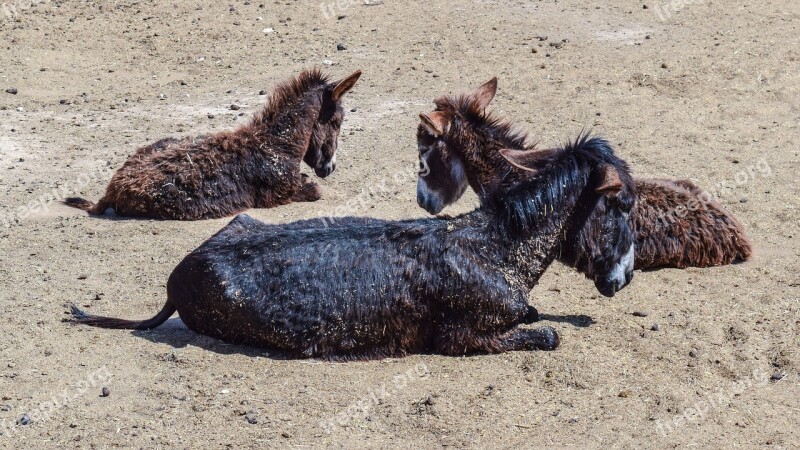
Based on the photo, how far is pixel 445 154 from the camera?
937 centimetres

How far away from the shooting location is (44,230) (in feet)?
33.3

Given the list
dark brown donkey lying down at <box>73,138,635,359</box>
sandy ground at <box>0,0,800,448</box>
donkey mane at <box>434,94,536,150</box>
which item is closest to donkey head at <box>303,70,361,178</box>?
sandy ground at <box>0,0,800,448</box>

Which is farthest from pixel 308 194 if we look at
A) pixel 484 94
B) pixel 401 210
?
pixel 484 94

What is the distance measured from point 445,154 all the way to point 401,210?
1289mm

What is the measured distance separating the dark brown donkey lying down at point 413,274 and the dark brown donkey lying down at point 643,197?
3.85 feet

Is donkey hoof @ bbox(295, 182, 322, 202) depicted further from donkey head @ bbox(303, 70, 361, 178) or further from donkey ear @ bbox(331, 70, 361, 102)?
donkey ear @ bbox(331, 70, 361, 102)

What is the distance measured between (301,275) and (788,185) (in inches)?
220

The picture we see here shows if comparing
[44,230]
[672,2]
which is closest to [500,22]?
[672,2]

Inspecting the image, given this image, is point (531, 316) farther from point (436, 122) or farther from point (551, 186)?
point (436, 122)

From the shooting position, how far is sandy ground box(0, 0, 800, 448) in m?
6.78

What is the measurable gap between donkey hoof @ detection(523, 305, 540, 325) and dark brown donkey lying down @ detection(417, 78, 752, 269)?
1.23 metres

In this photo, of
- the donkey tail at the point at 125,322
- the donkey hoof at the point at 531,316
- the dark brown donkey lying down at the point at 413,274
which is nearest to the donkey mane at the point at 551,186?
the dark brown donkey lying down at the point at 413,274

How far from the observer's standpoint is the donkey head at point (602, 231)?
306 inches

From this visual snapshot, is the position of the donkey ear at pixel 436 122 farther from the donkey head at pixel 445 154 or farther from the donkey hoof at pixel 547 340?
the donkey hoof at pixel 547 340
